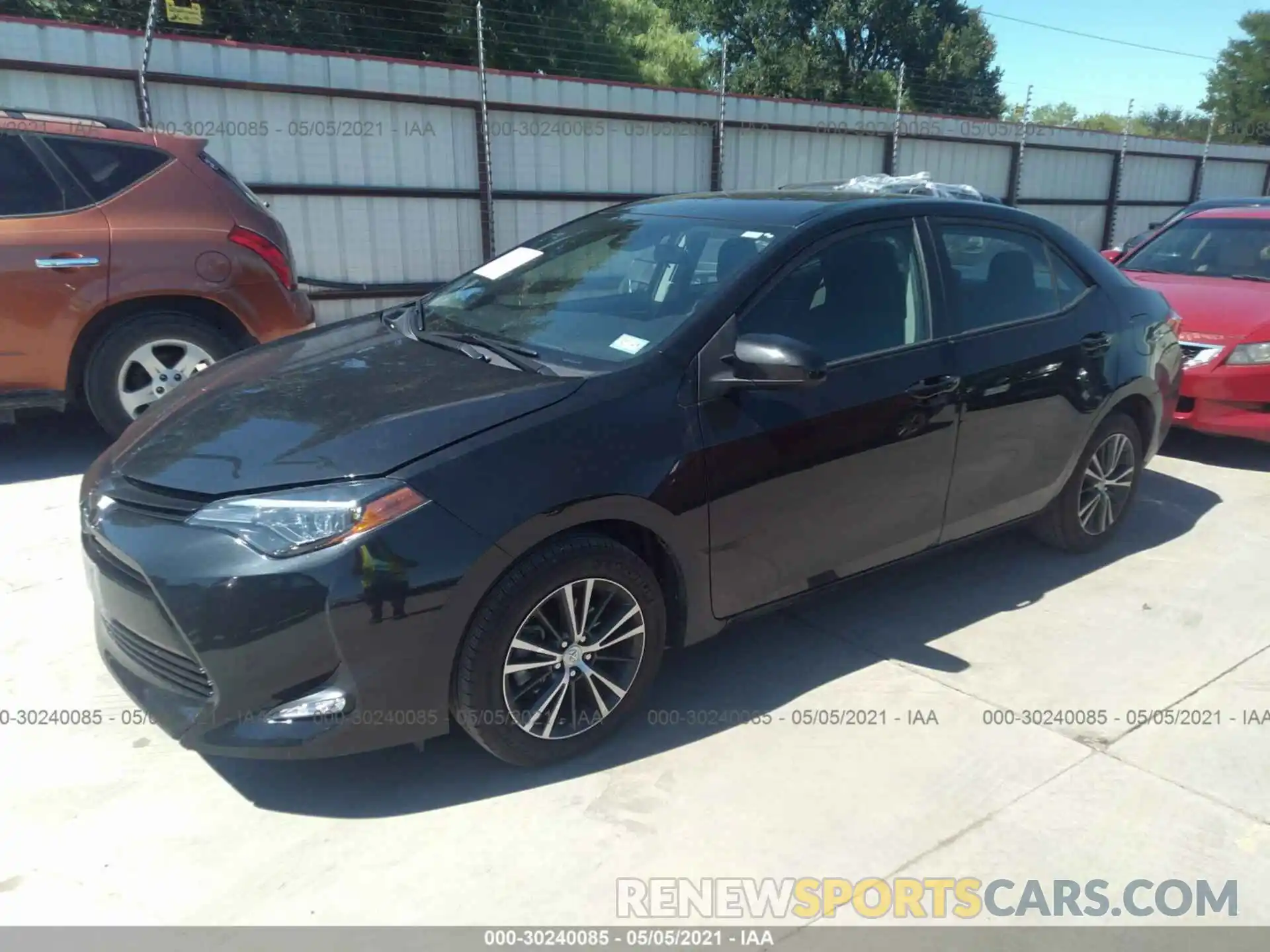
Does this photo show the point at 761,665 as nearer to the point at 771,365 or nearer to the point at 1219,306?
the point at 771,365

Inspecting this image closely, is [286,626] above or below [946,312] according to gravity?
below

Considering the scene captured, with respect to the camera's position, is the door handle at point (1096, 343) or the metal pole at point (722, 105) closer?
the door handle at point (1096, 343)

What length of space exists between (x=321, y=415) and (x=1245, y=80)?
5774cm

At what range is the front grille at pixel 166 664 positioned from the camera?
267 cm

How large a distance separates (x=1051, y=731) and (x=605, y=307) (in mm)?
2091

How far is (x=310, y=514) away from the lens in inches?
102

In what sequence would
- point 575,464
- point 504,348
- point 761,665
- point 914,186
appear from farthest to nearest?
point 914,186
point 761,665
point 504,348
point 575,464

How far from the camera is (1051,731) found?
3.36 m

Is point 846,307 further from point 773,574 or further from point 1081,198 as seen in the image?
point 1081,198

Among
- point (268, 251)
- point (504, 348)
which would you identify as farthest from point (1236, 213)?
point (268, 251)

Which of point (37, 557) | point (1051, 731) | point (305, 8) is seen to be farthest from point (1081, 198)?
point (37, 557)

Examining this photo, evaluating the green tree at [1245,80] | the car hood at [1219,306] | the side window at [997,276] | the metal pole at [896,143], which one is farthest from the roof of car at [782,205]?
the green tree at [1245,80]

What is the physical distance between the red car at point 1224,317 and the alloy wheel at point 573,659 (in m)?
4.78

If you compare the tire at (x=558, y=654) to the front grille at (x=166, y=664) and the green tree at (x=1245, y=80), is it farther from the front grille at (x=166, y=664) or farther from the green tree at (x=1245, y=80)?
the green tree at (x=1245, y=80)
